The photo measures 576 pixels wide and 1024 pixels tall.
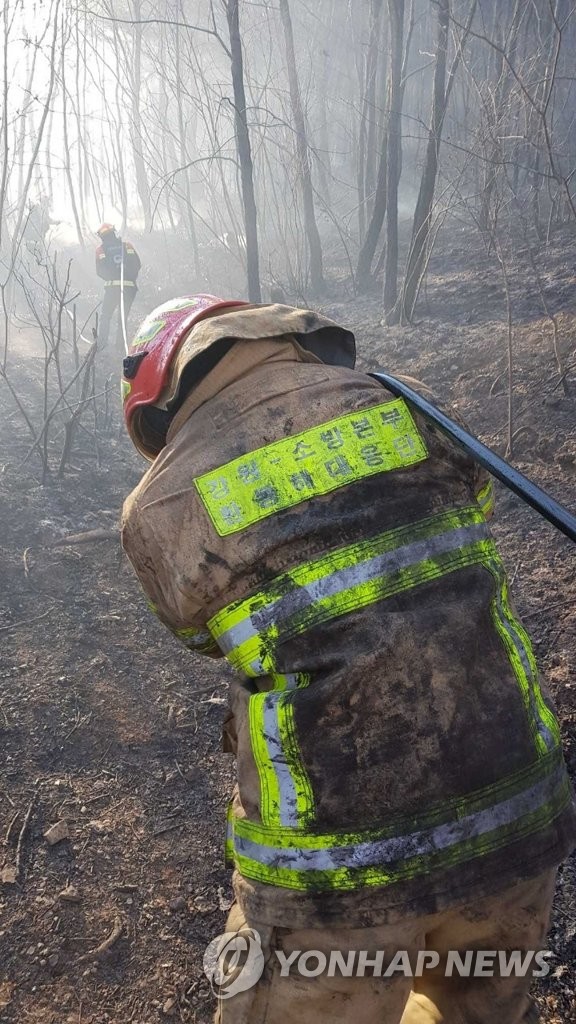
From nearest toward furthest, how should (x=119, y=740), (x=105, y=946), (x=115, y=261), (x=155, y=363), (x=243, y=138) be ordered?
(x=155, y=363) → (x=105, y=946) → (x=119, y=740) → (x=243, y=138) → (x=115, y=261)

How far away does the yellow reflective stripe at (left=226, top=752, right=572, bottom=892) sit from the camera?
1227 millimetres

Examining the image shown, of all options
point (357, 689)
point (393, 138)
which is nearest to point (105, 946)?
point (357, 689)

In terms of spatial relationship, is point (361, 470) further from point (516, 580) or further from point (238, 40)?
point (238, 40)

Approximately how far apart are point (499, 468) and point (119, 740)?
2.03 meters

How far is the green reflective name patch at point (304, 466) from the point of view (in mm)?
1361

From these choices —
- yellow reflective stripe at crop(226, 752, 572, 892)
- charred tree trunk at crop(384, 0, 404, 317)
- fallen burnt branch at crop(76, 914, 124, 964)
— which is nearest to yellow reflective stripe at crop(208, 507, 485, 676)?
yellow reflective stripe at crop(226, 752, 572, 892)

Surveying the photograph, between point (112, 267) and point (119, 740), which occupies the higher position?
point (112, 267)

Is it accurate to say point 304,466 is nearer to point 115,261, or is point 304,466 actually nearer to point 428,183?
point 428,183

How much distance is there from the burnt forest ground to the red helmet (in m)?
1.38

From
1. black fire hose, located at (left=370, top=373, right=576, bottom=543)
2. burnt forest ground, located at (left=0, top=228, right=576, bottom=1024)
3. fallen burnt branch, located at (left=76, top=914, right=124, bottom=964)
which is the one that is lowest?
fallen burnt branch, located at (left=76, top=914, right=124, bottom=964)

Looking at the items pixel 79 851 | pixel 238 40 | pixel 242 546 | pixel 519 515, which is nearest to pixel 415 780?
pixel 242 546

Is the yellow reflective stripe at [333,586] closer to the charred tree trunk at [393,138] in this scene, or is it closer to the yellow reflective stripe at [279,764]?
the yellow reflective stripe at [279,764]

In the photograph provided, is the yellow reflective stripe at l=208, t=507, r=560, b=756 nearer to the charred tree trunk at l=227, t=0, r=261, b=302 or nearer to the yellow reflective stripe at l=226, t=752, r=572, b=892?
the yellow reflective stripe at l=226, t=752, r=572, b=892

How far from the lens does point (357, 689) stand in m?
1.25
